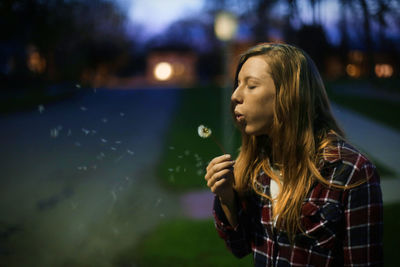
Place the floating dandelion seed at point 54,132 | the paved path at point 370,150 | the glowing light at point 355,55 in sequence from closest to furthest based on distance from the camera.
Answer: the paved path at point 370,150, the glowing light at point 355,55, the floating dandelion seed at point 54,132

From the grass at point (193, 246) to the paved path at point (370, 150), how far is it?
0.33 m

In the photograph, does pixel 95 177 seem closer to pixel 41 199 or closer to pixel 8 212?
pixel 41 199

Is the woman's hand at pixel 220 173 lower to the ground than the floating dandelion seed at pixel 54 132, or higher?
higher

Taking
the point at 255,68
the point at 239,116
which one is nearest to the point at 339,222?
the point at 239,116

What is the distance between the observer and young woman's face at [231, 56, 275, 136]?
145 cm

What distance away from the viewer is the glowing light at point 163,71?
62750 mm

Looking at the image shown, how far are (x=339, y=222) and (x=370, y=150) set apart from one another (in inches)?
320

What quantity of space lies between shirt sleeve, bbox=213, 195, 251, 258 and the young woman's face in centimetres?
36

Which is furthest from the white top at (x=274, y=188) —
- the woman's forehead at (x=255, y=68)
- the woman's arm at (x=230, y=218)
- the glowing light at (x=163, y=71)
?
the glowing light at (x=163, y=71)

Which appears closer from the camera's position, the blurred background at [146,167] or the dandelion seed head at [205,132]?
the dandelion seed head at [205,132]

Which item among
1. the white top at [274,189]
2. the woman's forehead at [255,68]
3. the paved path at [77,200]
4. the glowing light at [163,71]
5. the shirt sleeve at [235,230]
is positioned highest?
the woman's forehead at [255,68]

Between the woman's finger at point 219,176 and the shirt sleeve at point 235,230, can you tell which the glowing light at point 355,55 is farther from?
the woman's finger at point 219,176

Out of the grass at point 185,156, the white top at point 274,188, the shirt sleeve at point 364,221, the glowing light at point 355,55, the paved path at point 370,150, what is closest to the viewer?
the shirt sleeve at point 364,221

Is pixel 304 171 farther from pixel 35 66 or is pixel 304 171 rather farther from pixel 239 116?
pixel 35 66
